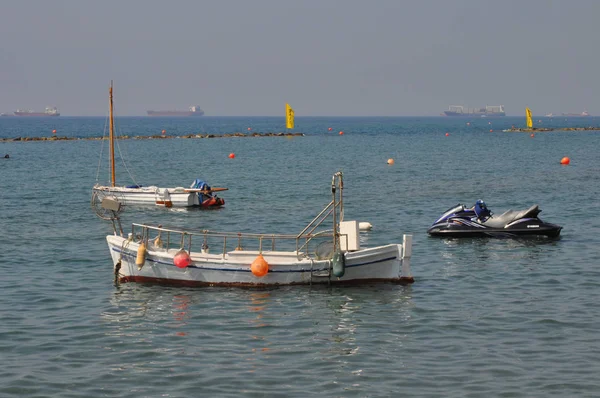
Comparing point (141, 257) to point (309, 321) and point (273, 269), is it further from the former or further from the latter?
point (309, 321)

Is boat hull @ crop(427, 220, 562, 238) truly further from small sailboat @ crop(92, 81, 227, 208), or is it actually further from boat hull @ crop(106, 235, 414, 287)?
small sailboat @ crop(92, 81, 227, 208)

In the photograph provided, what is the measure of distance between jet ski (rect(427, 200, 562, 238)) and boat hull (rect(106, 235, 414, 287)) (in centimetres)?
1022

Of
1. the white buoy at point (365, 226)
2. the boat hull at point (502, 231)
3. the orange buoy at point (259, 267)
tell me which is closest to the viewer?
the orange buoy at point (259, 267)

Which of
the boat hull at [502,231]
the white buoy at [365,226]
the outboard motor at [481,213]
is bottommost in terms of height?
the white buoy at [365,226]

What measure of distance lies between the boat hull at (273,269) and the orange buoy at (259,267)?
229 mm

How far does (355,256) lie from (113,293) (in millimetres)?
8536

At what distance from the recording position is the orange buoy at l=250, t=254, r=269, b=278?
97.9ft

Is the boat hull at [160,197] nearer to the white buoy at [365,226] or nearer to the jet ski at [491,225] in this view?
the white buoy at [365,226]

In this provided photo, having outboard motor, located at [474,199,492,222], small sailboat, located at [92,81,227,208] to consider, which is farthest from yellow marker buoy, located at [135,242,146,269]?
small sailboat, located at [92,81,227,208]

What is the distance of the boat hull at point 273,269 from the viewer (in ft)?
99.6

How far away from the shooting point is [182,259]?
30312 mm

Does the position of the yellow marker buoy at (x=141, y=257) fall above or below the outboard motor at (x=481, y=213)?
below

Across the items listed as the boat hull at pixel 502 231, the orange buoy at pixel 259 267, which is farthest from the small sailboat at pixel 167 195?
the orange buoy at pixel 259 267

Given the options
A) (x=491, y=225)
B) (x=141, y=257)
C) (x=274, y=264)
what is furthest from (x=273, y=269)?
(x=491, y=225)
